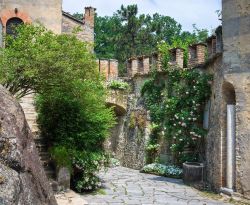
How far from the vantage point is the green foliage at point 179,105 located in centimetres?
1241

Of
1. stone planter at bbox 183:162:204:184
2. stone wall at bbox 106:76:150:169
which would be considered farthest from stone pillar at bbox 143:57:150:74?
stone planter at bbox 183:162:204:184

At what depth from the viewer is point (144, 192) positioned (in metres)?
10.2

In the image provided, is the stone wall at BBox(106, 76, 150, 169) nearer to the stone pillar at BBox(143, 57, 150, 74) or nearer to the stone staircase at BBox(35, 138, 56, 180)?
the stone pillar at BBox(143, 57, 150, 74)

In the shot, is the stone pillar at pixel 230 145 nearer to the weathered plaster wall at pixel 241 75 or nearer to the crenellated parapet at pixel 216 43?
the weathered plaster wall at pixel 241 75

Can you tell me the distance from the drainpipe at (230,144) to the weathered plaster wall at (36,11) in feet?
28.5

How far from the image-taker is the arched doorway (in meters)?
9.64

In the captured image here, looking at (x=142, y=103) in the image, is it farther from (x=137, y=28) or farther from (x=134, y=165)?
(x=137, y=28)

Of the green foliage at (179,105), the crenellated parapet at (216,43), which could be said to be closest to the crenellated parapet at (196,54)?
the green foliage at (179,105)

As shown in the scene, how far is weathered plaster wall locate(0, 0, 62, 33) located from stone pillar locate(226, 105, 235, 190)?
8.68 m

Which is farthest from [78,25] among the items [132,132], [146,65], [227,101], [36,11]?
[227,101]

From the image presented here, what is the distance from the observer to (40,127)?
10883mm

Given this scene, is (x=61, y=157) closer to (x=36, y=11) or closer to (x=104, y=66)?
(x=104, y=66)

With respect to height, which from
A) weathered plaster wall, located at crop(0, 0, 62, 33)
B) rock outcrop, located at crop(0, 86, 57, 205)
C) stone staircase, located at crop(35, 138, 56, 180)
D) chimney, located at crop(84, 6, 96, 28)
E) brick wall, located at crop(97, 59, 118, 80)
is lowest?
stone staircase, located at crop(35, 138, 56, 180)

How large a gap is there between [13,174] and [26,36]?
21.1 feet
